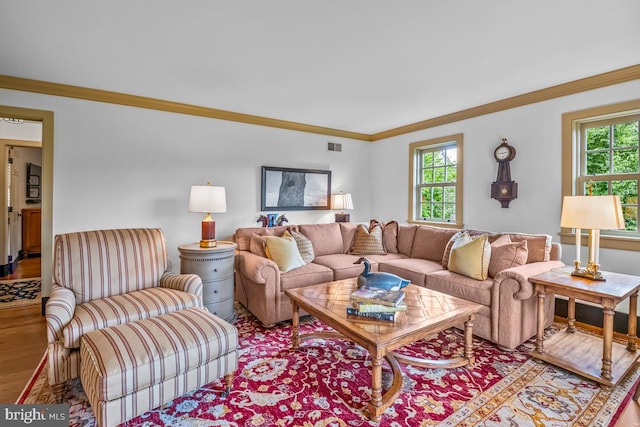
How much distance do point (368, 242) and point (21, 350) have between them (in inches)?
138

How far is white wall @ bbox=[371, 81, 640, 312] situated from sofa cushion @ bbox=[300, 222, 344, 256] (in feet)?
5.74

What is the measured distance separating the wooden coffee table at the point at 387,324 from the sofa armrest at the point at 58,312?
56.2 inches

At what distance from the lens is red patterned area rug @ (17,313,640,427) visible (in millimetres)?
1713

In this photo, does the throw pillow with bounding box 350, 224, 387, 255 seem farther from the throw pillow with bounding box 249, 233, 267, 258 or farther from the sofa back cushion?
the sofa back cushion

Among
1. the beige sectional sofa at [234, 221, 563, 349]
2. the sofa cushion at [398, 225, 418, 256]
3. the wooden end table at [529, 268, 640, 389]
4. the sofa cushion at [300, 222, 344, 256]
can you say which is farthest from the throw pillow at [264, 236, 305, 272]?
the wooden end table at [529, 268, 640, 389]

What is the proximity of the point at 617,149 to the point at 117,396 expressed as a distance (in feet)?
14.5

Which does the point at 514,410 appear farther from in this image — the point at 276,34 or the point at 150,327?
the point at 276,34

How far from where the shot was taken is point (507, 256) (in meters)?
2.83

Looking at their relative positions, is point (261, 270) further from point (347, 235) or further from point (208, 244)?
point (347, 235)

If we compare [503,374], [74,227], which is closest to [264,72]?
[74,227]

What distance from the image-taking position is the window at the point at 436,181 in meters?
4.28

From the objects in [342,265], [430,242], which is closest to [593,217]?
[430,242]

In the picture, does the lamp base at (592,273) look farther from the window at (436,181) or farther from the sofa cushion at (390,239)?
the sofa cushion at (390,239)

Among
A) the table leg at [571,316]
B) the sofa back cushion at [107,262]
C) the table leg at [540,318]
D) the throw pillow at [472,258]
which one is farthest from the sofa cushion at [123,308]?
the table leg at [571,316]
